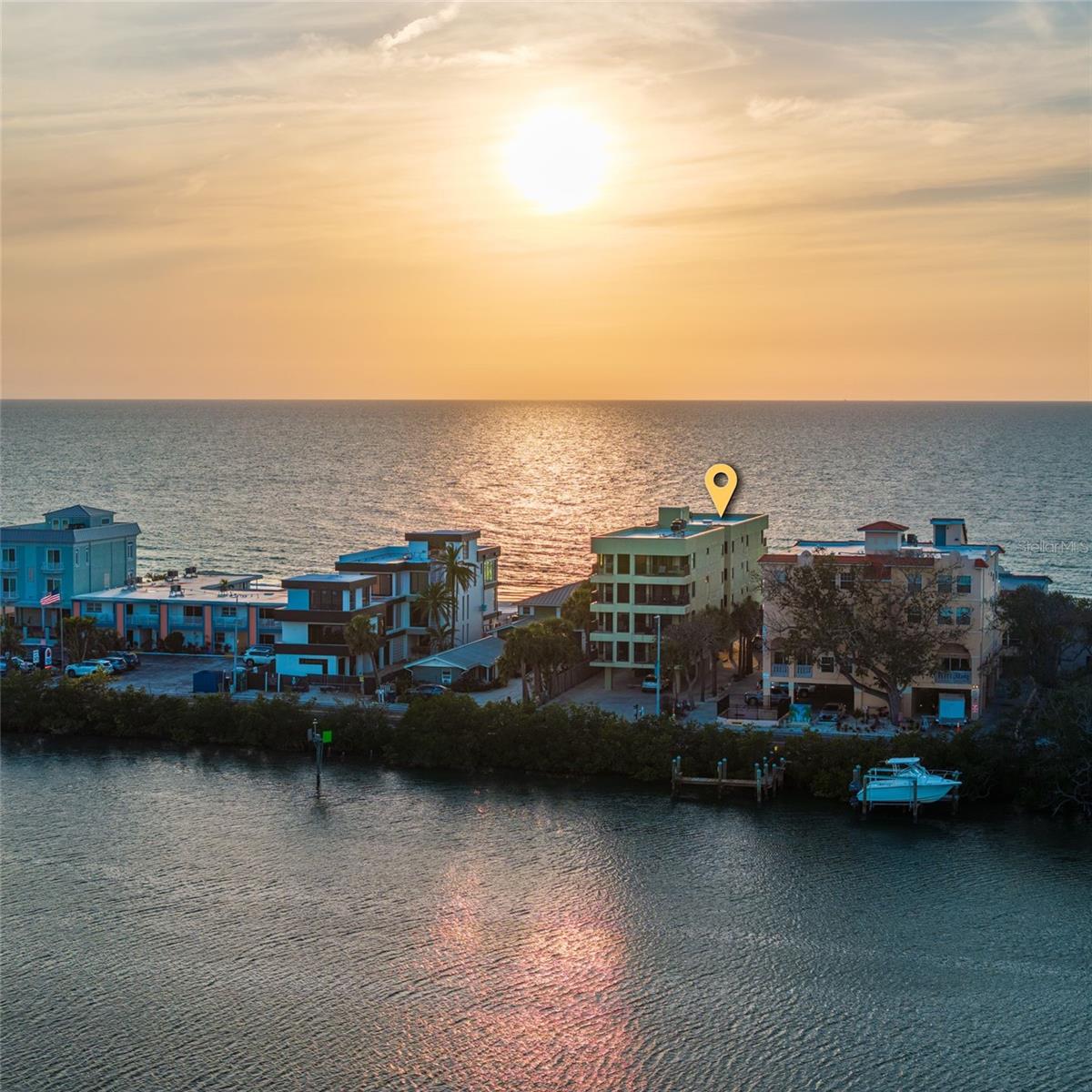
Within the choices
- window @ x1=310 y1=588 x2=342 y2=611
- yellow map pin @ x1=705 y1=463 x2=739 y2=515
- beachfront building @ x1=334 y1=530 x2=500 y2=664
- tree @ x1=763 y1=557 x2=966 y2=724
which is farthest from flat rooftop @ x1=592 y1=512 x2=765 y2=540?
window @ x1=310 y1=588 x2=342 y2=611

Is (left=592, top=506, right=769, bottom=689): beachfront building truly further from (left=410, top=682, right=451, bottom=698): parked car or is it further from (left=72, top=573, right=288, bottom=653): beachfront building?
(left=72, top=573, right=288, bottom=653): beachfront building

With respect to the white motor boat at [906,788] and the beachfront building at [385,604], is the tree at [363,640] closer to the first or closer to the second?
the beachfront building at [385,604]

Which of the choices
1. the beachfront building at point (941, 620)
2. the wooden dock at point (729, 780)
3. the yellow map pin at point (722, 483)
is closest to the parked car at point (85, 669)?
the wooden dock at point (729, 780)

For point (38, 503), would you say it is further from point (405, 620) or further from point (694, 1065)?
point (694, 1065)

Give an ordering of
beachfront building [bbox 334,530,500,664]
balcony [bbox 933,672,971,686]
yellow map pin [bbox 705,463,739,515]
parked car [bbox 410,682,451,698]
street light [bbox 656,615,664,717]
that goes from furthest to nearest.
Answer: yellow map pin [bbox 705,463,739,515]
beachfront building [bbox 334,530,500,664]
parked car [bbox 410,682,451,698]
balcony [bbox 933,672,971,686]
street light [bbox 656,615,664,717]

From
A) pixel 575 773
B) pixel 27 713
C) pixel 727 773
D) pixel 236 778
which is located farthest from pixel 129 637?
pixel 727 773

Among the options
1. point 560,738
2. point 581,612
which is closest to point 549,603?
point 581,612
